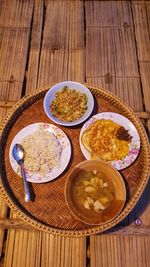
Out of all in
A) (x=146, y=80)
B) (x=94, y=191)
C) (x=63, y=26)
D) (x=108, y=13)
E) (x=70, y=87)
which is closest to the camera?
(x=94, y=191)

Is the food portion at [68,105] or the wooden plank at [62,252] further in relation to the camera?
the food portion at [68,105]

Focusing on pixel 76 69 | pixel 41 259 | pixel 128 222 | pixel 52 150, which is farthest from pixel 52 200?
pixel 76 69

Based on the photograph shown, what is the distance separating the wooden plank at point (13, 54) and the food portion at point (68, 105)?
2.11 ft

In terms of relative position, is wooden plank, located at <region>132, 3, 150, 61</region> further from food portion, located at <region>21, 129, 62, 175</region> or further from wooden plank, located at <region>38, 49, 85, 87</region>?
food portion, located at <region>21, 129, 62, 175</region>

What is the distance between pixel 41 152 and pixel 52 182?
19 centimetres

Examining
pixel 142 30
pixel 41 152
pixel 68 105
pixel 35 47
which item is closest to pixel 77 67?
pixel 35 47

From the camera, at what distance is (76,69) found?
97.9 inches

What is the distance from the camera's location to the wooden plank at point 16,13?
2.75 m

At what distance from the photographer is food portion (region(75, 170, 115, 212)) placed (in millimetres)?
1545

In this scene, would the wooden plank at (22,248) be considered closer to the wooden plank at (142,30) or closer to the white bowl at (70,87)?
the white bowl at (70,87)

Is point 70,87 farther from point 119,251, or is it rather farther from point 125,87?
point 119,251

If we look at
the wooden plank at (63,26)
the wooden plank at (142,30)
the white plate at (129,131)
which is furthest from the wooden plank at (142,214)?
the wooden plank at (63,26)

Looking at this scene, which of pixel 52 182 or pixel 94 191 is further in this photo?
pixel 52 182

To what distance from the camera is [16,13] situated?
9.21 feet
